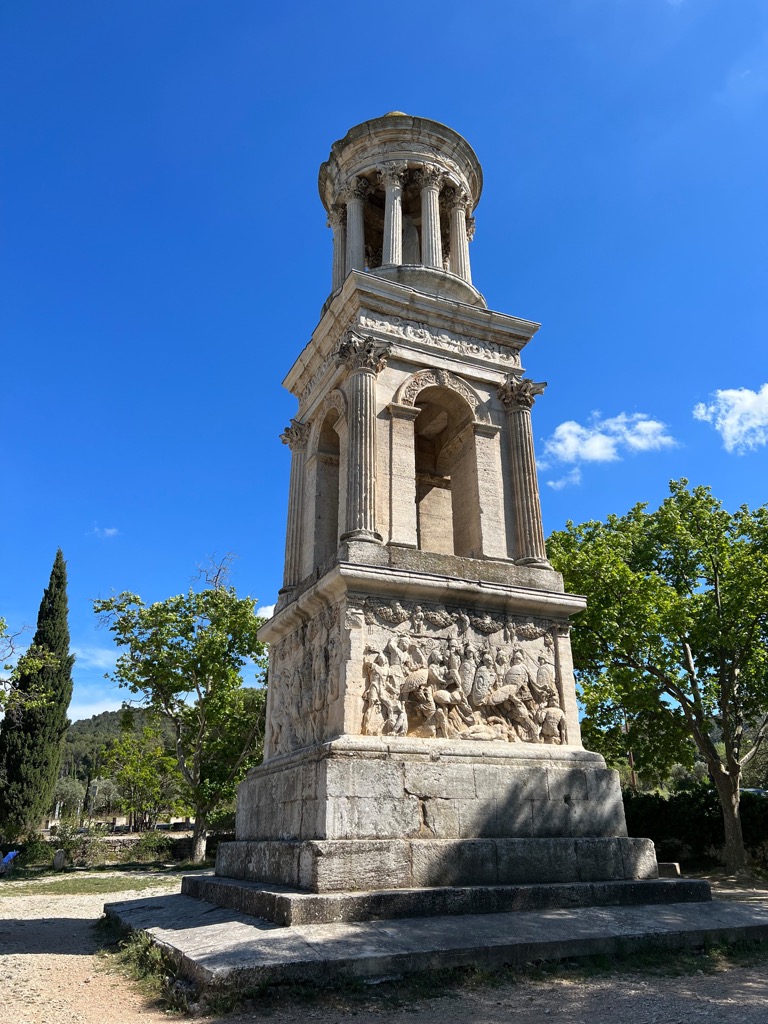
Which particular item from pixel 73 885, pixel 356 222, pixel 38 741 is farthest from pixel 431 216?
pixel 38 741

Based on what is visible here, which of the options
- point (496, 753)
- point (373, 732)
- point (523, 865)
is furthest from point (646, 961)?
point (373, 732)

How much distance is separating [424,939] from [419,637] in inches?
156

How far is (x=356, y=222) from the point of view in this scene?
15664mm

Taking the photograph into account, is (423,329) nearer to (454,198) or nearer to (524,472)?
A: (524,472)

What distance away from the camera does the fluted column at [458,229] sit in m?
15.8

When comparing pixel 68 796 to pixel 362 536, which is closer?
pixel 362 536

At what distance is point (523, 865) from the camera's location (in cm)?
852

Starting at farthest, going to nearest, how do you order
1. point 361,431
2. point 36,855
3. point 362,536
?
point 36,855 < point 361,431 < point 362,536

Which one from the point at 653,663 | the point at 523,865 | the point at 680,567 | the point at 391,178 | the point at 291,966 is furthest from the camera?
the point at 680,567

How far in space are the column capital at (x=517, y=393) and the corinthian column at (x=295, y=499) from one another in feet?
12.6

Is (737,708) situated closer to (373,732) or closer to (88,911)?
(373,732)

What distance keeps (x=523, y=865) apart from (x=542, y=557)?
4.64 metres

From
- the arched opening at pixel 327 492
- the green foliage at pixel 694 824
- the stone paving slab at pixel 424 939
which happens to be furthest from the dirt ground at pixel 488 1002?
the green foliage at pixel 694 824

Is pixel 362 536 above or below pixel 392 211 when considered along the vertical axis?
below
